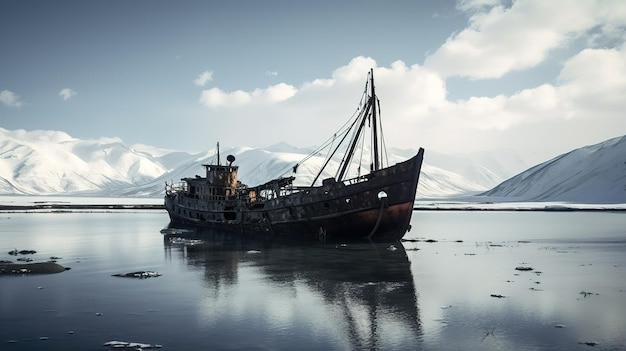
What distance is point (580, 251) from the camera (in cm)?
3938

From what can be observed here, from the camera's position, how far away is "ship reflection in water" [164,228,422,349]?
51.8ft

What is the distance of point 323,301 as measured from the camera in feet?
67.8

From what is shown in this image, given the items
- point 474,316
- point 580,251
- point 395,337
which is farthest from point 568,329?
point 580,251

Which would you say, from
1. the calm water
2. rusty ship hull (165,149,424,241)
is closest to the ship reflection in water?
the calm water

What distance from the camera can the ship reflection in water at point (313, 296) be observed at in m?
15.8

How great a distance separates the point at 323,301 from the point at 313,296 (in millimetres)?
1106

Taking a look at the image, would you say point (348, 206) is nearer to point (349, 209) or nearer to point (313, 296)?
point (349, 209)

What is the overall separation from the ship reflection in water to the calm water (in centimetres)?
7

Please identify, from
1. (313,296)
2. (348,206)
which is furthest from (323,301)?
(348,206)

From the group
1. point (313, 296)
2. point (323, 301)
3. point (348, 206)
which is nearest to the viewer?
point (323, 301)

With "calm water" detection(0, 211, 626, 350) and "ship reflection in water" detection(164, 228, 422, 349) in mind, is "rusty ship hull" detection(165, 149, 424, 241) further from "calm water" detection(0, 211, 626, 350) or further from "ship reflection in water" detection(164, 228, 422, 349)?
"calm water" detection(0, 211, 626, 350)

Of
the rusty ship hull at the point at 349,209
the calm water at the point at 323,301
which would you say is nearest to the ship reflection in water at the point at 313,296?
the calm water at the point at 323,301

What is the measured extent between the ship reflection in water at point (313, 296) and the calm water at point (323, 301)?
68 millimetres

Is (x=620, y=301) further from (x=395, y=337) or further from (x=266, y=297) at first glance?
(x=266, y=297)
